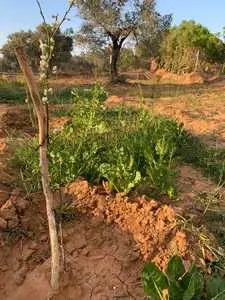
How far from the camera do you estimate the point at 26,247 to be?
3.59 meters

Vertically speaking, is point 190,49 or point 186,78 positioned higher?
point 190,49

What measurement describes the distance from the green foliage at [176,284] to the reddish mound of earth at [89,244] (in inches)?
15.8

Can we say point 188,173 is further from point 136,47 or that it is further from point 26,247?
point 136,47

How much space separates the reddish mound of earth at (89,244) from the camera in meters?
3.33

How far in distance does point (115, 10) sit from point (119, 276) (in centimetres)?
1572

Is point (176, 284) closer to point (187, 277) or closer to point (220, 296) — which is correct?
point (187, 277)

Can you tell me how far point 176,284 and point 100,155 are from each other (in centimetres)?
192

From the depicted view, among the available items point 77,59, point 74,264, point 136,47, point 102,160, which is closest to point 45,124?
point 74,264

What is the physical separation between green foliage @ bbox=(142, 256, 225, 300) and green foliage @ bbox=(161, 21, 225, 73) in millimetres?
20048

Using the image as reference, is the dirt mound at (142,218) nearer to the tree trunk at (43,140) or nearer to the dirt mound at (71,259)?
the dirt mound at (71,259)

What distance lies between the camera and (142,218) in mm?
3691

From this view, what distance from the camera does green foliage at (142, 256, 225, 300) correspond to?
112 inches

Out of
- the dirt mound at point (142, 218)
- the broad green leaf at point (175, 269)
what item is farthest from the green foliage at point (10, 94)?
the broad green leaf at point (175, 269)

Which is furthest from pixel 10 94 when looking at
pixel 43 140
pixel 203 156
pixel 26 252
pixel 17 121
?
pixel 43 140
